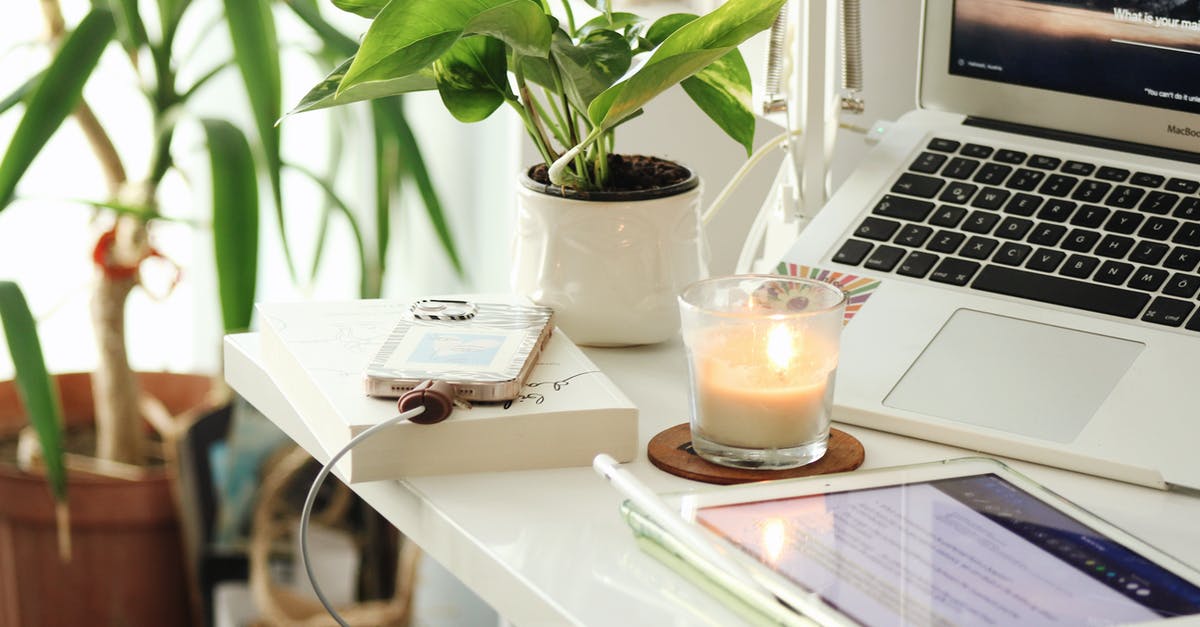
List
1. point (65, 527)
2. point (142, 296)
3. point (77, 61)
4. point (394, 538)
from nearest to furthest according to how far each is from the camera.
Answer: point (77, 61), point (65, 527), point (394, 538), point (142, 296)

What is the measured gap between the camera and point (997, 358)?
670mm

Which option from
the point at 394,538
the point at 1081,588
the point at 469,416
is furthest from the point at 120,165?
the point at 1081,588

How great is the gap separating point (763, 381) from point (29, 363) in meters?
0.82

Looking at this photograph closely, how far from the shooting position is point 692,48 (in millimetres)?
630

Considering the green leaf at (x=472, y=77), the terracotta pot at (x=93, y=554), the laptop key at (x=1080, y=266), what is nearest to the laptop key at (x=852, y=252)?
the laptop key at (x=1080, y=266)

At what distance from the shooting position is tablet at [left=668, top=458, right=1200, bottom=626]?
459mm

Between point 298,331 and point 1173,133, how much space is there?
49 centimetres

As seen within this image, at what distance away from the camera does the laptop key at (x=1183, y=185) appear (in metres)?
0.74

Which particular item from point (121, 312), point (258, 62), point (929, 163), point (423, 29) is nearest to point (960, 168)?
point (929, 163)

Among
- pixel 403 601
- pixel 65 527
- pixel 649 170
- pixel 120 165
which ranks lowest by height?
pixel 403 601

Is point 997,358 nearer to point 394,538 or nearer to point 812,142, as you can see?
point 812,142

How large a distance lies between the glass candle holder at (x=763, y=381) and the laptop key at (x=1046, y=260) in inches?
6.5

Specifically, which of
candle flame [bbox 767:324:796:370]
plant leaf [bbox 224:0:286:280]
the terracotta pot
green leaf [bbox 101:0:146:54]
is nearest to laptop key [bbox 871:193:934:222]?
candle flame [bbox 767:324:796:370]

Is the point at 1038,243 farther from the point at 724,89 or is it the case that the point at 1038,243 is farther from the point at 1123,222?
the point at 724,89
